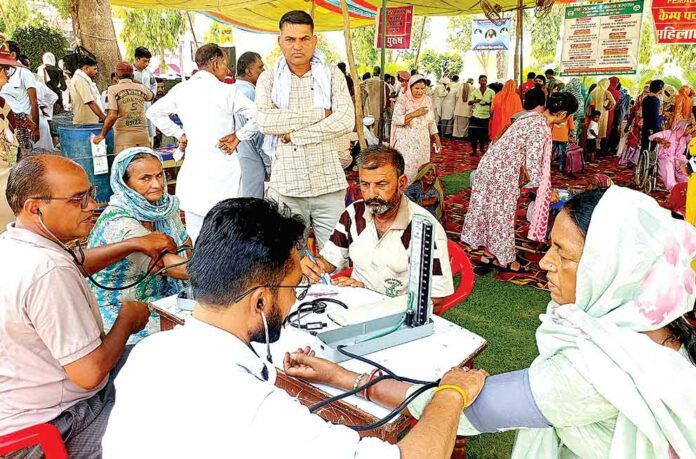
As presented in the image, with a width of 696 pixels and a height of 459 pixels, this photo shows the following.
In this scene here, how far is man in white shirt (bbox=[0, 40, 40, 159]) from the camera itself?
236 inches

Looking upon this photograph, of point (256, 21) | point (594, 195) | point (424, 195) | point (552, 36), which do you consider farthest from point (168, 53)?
point (594, 195)

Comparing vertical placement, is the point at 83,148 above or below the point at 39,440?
above

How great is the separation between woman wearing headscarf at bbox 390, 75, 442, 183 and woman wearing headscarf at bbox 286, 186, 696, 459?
5.04 metres

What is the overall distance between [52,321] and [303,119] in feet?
7.05

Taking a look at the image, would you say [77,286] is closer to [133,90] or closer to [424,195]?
[424,195]

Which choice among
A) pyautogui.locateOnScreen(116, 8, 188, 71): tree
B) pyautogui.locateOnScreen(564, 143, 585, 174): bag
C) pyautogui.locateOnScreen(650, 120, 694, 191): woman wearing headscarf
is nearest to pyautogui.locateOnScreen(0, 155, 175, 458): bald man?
pyautogui.locateOnScreen(650, 120, 694, 191): woman wearing headscarf

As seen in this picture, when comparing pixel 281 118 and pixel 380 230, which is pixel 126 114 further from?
pixel 380 230

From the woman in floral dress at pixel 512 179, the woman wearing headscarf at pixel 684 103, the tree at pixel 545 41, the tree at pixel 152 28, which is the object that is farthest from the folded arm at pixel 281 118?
the tree at pixel 545 41

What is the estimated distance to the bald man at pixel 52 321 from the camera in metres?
1.60

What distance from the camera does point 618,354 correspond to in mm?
1192

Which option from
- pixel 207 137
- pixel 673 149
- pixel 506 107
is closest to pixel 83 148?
pixel 207 137

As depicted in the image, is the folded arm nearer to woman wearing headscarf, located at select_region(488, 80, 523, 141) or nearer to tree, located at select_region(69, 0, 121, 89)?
tree, located at select_region(69, 0, 121, 89)

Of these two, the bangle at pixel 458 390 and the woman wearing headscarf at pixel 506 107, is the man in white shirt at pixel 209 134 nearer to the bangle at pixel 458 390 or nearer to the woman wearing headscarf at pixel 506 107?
the bangle at pixel 458 390

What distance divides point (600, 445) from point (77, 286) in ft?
5.08
